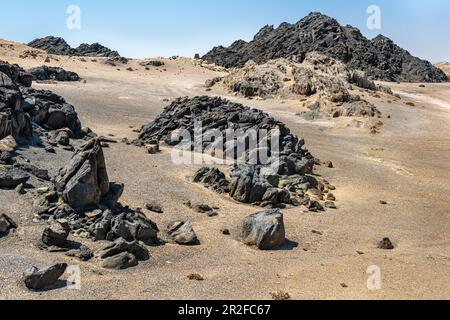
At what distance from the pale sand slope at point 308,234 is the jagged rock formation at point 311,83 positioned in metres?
8.36

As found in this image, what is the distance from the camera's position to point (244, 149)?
1373 inches

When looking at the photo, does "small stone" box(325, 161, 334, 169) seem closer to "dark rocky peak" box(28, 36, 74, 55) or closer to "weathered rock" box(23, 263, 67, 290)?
"weathered rock" box(23, 263, 67, 290)

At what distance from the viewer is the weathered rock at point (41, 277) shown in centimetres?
1436

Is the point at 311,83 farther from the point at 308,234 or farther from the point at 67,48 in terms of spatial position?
the point at 67,48

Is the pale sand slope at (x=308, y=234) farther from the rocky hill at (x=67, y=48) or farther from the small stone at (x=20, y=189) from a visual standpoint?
the rocky hill at (x=67, y=48)

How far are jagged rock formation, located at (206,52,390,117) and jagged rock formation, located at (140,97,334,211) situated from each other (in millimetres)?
18930

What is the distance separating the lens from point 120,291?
15.0 meters

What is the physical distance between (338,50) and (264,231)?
3793 inches
